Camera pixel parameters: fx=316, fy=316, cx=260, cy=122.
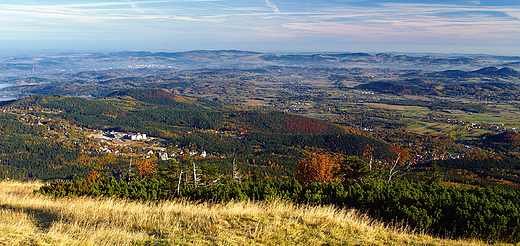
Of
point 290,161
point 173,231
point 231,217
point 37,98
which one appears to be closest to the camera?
point 173,231

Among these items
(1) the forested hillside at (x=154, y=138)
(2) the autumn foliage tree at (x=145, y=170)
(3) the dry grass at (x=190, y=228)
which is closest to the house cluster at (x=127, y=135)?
(1) the forested hillside at (x=154, y=138)

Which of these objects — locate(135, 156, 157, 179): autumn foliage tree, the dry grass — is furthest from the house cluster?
the dry grass

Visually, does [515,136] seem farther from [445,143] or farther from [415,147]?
[415,147]

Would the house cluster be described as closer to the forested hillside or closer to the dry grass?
the forested hillside

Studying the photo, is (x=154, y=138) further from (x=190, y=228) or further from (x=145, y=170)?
(x=190, y=228)

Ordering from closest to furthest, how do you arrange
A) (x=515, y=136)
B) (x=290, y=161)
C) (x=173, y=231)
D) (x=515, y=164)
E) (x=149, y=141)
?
(x=173, y=231) < (x=515, y=164) < (x=290, y=161) < (x=515, y=136) < (x=149, y=141)

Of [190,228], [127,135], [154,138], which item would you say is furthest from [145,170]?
[127,135]

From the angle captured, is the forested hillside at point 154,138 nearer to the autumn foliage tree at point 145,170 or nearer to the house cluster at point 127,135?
the house cluster at point 127,135

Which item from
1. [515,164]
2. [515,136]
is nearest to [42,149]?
[515,164]
